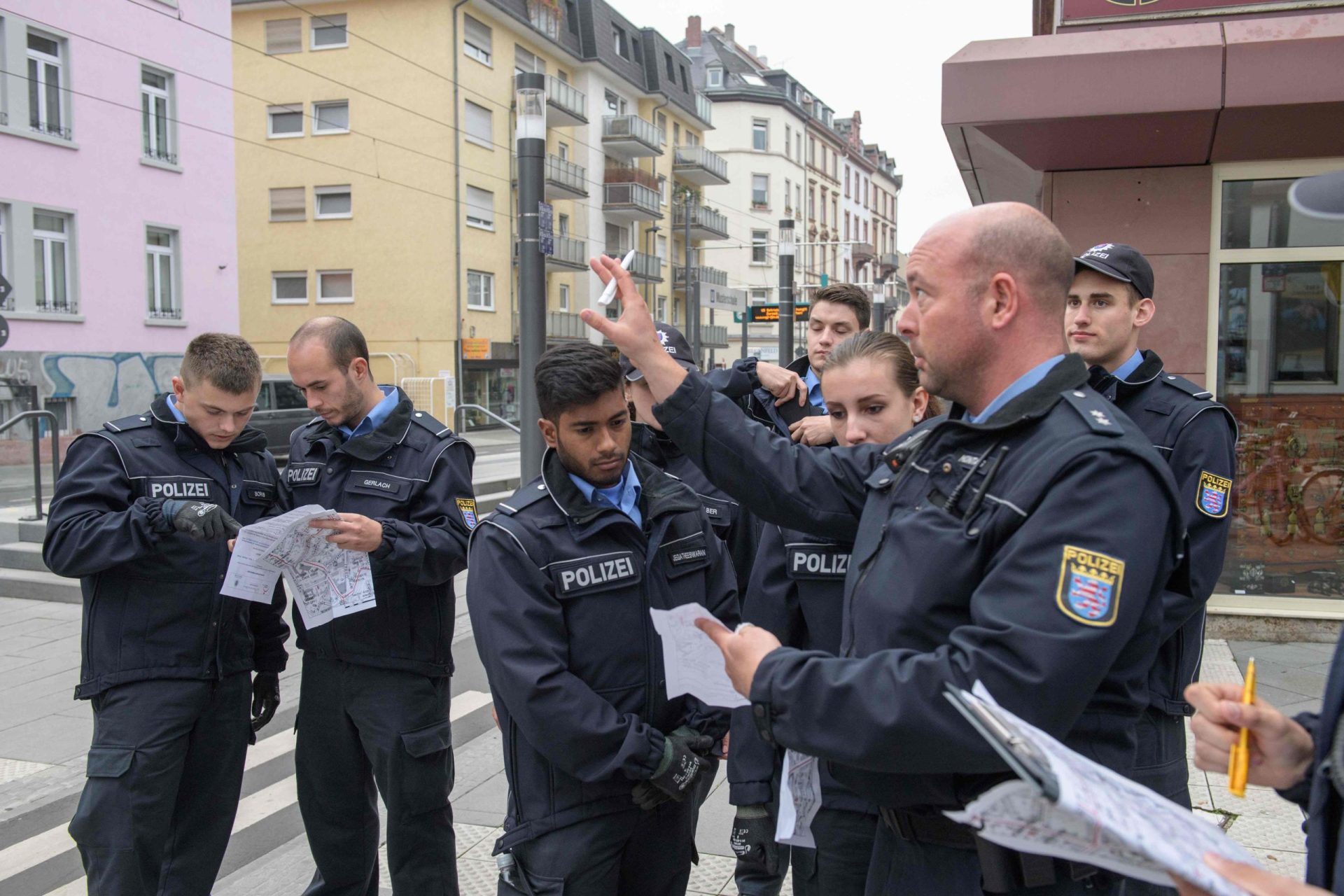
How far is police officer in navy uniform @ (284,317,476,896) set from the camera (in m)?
3.22

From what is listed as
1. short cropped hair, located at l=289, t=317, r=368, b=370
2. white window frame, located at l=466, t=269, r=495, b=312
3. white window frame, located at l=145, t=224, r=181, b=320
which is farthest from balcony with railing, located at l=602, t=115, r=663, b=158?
short cropped hair, located at l=289, t=317, r=368, b=370

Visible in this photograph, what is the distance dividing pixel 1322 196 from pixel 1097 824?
1.38 meters

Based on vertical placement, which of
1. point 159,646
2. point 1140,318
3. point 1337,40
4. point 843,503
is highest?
point 1337,40

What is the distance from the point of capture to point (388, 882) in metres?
3.93

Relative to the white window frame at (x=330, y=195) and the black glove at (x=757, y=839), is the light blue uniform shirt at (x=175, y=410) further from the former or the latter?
the white window frame at (x=330, y=195)

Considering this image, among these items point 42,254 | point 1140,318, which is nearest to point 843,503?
point 1140,318

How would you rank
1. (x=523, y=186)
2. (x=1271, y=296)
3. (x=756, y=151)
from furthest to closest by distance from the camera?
(x=756, y=151) < (x=1271, y=296) < (x=523, y=186)

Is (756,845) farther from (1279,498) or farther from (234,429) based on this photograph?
(1279,498)

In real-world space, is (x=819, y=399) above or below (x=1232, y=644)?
above

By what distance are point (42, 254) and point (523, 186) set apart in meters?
17.8

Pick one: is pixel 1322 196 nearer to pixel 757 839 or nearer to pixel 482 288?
pixel 757 839

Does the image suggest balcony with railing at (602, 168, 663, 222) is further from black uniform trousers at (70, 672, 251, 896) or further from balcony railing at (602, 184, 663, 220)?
black uniform trousers at (70, 672, 251, 896)

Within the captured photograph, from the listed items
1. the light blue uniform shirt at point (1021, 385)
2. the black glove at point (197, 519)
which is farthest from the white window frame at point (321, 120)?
the light blue uniform shirt at point (1021, 385)

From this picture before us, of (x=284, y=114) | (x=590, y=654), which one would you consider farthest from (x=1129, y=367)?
(x=284, y=114)
